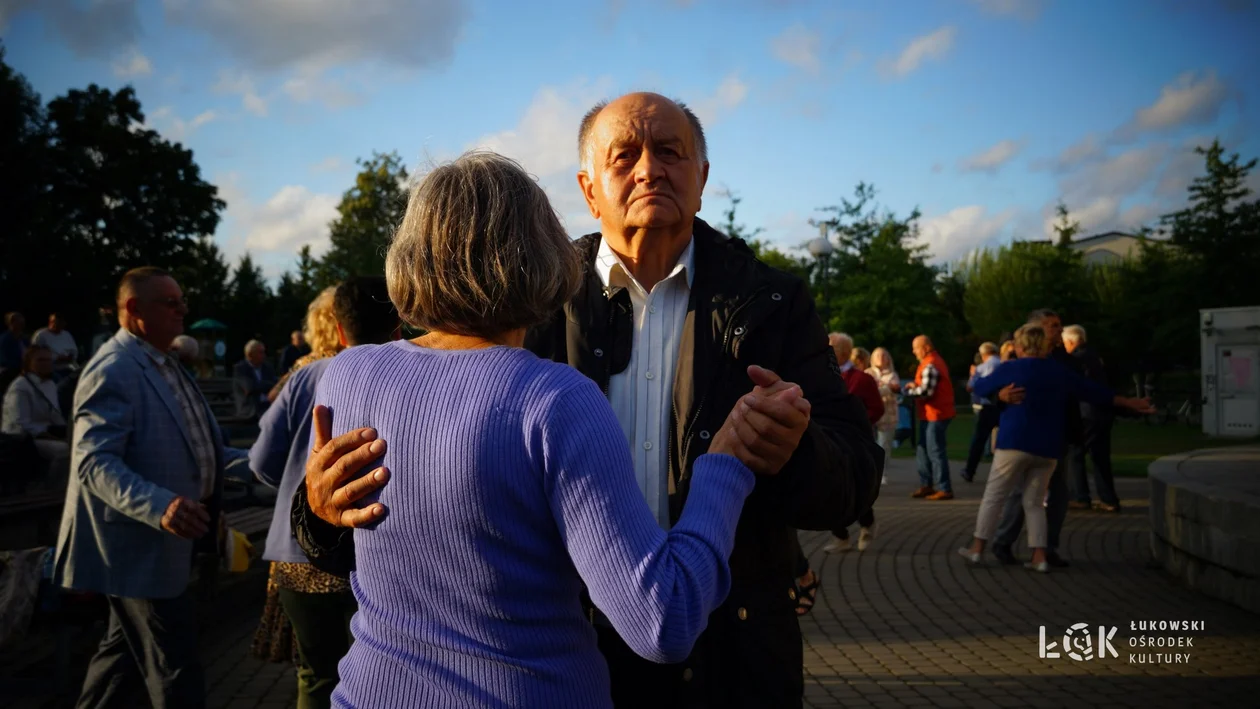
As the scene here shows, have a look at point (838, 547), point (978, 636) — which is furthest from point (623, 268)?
point (838, 547)

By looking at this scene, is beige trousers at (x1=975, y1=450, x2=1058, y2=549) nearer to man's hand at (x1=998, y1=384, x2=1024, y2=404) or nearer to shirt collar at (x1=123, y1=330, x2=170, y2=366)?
Result: man's hand at (x1=998, y1=384, x2=1024, y2=404)

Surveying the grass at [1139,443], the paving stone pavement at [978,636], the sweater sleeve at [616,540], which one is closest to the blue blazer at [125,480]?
the paving stone pavement at [978,636]

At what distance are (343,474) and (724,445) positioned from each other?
0.70 m

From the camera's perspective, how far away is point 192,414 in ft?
13.8

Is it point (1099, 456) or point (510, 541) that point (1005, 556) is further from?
point (510, 541)

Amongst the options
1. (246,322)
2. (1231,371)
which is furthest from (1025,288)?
(246,322)

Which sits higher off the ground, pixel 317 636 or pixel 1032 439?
pixel 1032 439

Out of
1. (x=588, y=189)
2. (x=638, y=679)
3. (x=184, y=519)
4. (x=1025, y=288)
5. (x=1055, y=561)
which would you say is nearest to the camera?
(x=638, y=679)

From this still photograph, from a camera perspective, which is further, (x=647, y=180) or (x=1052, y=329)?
(x=1052, y=329)

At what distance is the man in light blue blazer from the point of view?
12.5 ft

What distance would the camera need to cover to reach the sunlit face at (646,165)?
2.57 m

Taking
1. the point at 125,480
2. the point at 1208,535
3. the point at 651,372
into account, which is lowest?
the point at 1208,535

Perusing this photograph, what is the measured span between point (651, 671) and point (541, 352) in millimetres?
821

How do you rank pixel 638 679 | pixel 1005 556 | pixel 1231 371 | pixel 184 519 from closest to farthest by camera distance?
pixel 638 679
pixel 184 519
pixel 1005 556
pixel 1231 371
